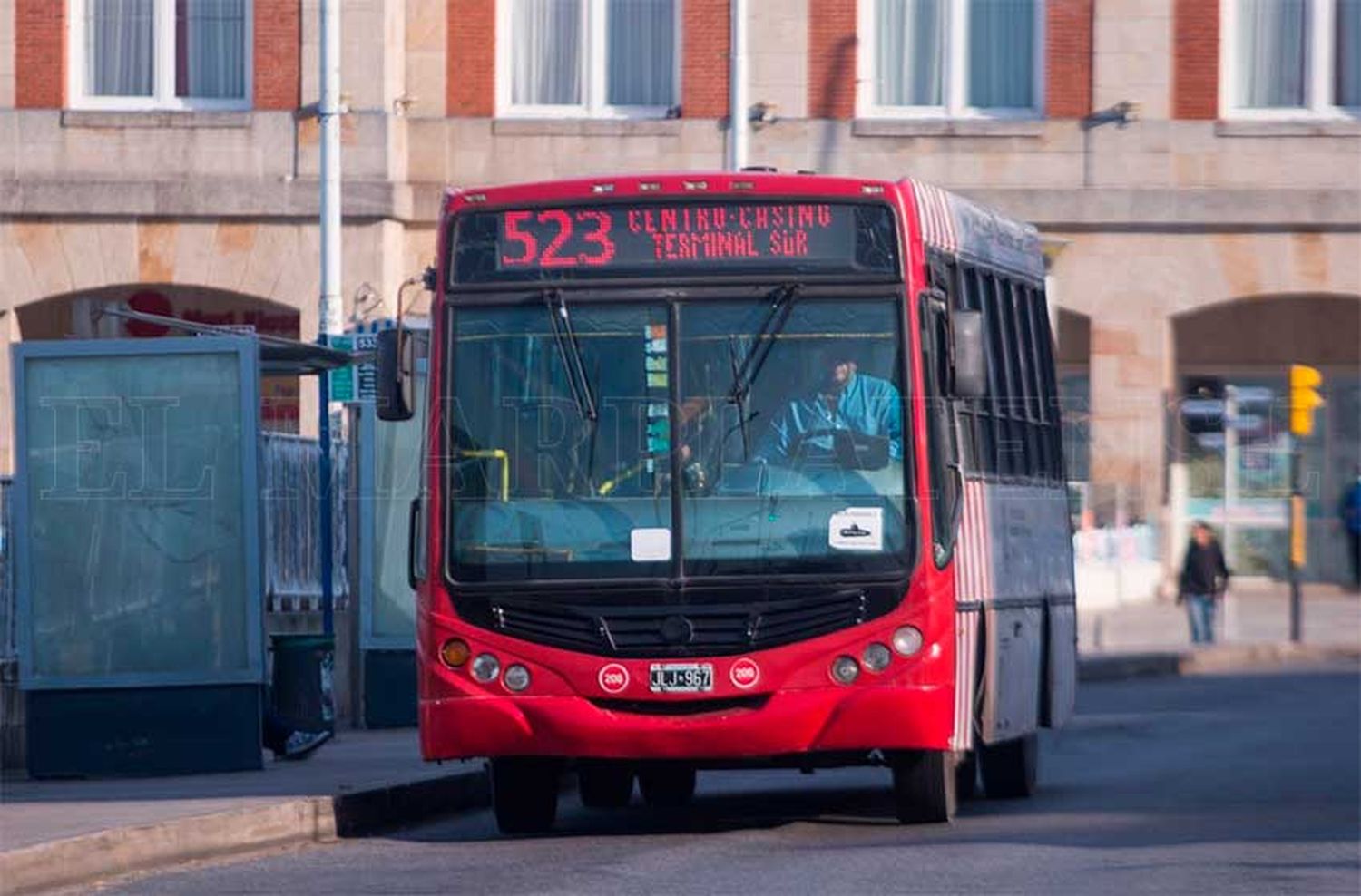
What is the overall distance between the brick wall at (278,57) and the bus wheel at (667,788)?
16.0 metres

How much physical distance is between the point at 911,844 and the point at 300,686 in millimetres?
5987

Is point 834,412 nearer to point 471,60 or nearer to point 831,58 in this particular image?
point 831,58

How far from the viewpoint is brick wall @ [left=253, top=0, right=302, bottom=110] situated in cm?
3095

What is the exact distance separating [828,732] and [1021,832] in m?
1.22

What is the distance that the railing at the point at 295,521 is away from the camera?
19.8 meters

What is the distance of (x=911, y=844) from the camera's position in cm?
1326

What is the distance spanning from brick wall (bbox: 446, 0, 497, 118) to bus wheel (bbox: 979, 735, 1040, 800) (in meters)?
16.5

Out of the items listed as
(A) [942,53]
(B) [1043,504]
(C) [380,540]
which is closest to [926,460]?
(B) [1043,504]

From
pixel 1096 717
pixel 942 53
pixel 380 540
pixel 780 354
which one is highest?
pixel 942 53

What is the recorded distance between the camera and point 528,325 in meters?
13.9

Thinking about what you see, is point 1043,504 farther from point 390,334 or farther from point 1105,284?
point 1105,284

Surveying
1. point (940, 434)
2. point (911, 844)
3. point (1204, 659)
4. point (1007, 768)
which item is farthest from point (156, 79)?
A: point (911, 844)

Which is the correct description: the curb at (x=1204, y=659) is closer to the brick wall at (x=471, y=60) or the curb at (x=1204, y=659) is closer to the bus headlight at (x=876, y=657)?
the brick wall at (x=471, y=60)

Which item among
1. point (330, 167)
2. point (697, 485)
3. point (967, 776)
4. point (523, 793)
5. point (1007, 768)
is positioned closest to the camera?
point (697, 485)
